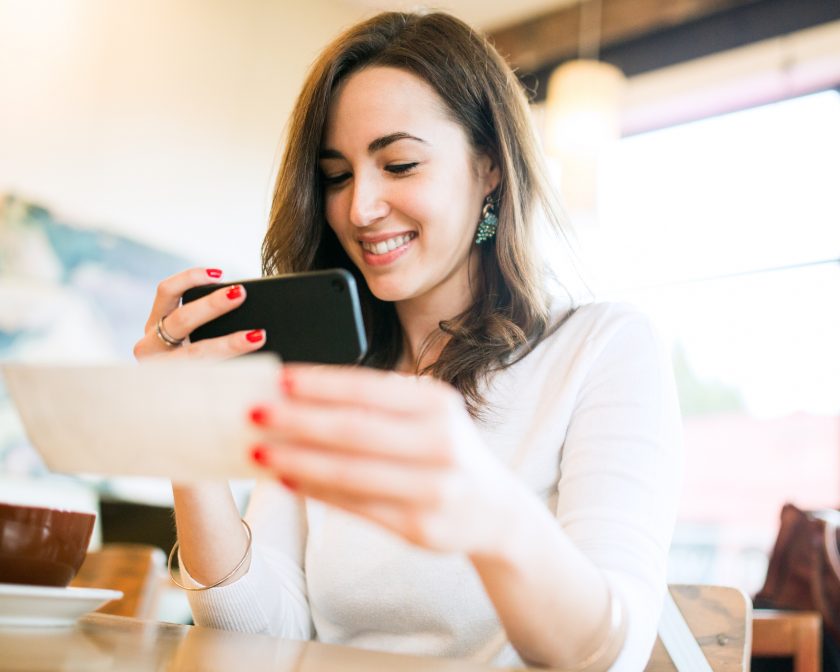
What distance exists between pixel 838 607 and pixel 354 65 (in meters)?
1.33

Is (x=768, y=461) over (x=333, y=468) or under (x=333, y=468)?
under

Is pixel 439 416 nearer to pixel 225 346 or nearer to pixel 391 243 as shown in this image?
pixel 225 346

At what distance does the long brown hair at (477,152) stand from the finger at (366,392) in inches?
28.2

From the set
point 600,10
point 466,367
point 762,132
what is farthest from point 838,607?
point 600,10

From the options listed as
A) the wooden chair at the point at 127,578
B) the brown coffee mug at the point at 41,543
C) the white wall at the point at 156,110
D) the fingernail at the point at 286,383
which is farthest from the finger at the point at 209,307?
the white wall at the point at 156,110

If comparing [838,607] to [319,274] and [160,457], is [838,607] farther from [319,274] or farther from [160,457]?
[160,457]

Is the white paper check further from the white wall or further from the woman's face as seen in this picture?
the white wall

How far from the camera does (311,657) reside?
0.60 meters

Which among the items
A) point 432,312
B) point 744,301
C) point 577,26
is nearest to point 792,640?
point 432,312

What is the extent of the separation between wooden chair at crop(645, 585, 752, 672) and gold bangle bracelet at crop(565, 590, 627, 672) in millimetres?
231

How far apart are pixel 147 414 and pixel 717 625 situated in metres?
0.64

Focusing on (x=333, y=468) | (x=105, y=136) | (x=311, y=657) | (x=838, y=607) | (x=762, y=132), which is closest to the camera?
(x=333, y=468)

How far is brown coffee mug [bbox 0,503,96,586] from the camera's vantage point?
2.06 ft

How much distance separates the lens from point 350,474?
0.40 metres
